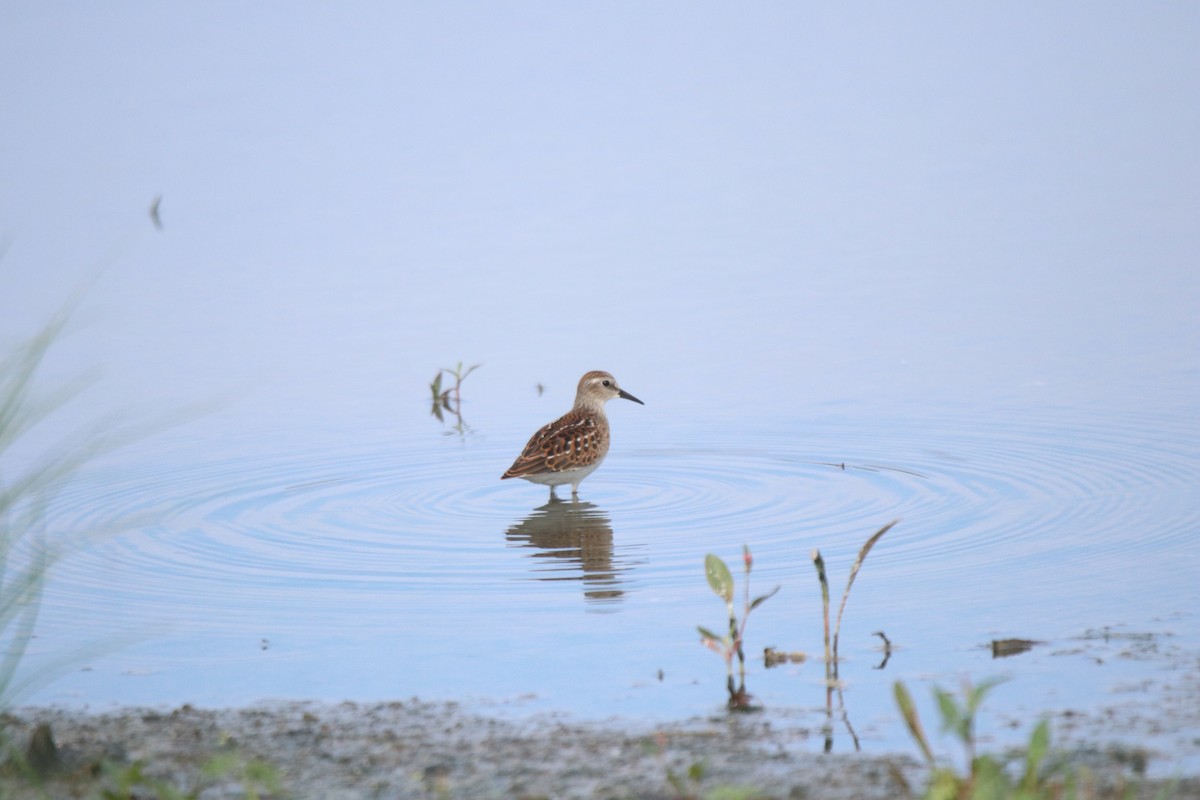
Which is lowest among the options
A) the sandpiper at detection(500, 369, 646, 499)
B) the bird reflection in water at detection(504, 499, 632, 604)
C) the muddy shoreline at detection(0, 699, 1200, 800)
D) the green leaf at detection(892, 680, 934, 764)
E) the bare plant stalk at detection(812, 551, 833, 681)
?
the muddy shoreline at detection(0, 699, 1200, 800)

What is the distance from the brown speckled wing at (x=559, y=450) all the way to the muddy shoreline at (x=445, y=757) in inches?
165

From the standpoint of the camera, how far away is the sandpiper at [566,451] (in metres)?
10.7

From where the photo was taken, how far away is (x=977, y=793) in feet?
14.7

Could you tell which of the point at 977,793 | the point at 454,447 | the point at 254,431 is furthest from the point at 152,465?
the point at 977,793

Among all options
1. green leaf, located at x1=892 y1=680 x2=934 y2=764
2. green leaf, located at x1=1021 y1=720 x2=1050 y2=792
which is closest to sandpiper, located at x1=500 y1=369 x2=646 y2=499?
green leaf, located at x1=892 y1=680 x2=934 y2=764

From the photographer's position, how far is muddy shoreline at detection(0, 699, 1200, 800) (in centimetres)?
534

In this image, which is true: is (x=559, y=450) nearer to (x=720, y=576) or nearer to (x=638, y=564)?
(x=638, y=564)

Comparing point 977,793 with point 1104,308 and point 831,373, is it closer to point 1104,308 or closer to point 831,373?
point 831,373

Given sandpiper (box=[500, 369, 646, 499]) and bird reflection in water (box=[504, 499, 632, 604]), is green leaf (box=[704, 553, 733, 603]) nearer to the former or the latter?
bird reflection in water (box=[504, 499, 632, 604])

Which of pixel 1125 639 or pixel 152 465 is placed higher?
pixel 152 465

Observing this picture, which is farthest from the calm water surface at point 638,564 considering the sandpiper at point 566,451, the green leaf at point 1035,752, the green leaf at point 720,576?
the green leaf at point 1035,752

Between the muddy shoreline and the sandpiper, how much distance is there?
421 centimetres

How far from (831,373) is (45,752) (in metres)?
Result: 8.31

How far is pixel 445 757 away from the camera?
5.76 metres
